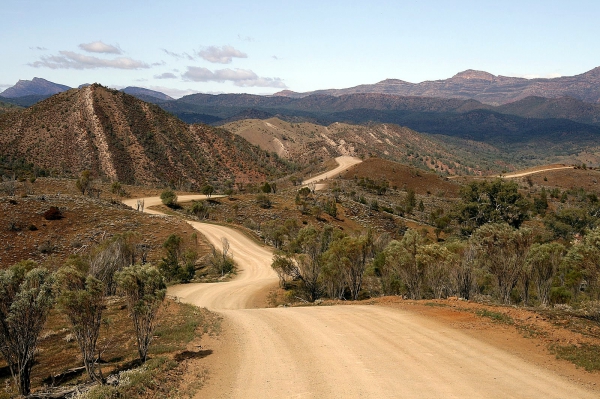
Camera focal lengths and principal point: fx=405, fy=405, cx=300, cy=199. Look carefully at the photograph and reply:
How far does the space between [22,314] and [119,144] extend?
97.9 meters

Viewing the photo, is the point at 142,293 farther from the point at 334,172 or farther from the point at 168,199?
the point at 334,172

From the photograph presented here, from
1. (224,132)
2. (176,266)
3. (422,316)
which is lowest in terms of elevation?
(176,266)

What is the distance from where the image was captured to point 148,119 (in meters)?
116

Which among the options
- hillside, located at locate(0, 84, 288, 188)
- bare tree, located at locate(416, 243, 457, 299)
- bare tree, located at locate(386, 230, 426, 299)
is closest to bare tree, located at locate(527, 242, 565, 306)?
bare tree, located at locate(416, 243, 457, 299)

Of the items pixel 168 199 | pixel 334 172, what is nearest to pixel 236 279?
pixel 168 199

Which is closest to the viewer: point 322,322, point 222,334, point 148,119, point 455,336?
point 455,336

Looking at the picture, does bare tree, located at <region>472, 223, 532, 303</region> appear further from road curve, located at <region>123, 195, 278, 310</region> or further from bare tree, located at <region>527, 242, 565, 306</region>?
road curve, located at <region>123, 195, 278, 310</region>

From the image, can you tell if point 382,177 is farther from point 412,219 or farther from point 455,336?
point 455,336

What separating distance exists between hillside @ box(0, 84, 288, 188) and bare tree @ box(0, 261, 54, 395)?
85063mm

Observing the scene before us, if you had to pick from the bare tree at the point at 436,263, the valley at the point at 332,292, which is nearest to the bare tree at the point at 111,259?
the valley at the point at 332,292

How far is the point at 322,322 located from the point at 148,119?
111 m

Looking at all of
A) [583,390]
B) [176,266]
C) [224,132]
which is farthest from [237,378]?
[224,132]

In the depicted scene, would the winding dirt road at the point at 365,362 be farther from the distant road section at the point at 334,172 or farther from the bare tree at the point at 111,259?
the distant road section at the point at 334,172

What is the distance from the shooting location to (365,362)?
46.1ft
